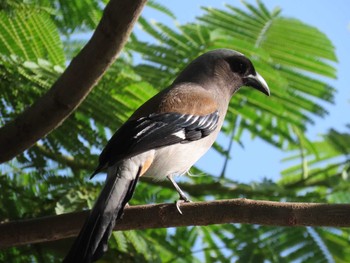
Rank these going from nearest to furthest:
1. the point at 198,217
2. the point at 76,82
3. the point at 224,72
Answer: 1. the point at 198,217
2. the point at 76,82
3. the point at 224,72

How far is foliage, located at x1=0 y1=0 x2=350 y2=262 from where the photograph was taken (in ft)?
13.8

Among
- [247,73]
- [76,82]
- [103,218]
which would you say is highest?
[247,73]

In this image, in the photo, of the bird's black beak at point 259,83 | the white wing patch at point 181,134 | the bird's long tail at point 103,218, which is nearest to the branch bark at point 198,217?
the bird's long tail at point 103,218

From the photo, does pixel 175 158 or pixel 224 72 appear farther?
pixel 224 72

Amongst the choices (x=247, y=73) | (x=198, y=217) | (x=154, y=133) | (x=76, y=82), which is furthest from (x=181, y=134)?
(x=247, y=73)

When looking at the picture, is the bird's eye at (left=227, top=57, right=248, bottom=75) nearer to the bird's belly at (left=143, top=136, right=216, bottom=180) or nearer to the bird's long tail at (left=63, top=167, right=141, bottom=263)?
the bird's belly at (left=143, top=136, right=216, bottom=180)

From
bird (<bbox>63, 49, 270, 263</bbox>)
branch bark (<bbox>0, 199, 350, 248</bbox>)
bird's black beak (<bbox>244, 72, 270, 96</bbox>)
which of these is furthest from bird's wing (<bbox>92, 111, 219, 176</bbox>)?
bird's black beak (<bbox>244, 72, 270, 96</bbox>)

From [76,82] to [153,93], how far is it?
2.37 ft

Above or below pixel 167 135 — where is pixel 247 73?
above

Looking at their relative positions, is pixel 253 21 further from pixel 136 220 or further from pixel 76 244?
pixel 76 244

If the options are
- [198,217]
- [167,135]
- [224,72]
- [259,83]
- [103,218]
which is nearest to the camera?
[103,218]

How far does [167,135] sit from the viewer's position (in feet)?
12.9

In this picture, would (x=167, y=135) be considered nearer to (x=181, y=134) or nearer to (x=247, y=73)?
(x=181, y=134)

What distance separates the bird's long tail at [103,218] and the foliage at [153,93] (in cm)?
63
